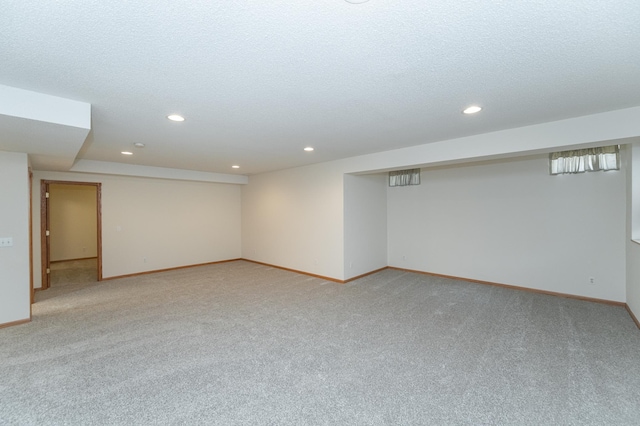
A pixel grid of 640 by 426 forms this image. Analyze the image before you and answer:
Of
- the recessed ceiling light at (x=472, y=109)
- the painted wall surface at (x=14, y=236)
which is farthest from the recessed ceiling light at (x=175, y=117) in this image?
the recessed ceiling light at (x=472, y=109)

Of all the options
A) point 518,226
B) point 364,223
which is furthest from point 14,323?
point 518,226

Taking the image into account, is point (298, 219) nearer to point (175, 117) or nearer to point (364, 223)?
point (364, 223)

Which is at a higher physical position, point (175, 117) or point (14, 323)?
point (175, 117)

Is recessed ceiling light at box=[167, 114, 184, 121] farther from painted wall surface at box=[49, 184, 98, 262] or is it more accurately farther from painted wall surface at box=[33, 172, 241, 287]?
painted wall surface at box=[49, 184, 98, 262]

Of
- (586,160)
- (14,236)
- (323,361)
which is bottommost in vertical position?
(323,361)

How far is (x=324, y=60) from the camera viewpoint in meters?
1.79

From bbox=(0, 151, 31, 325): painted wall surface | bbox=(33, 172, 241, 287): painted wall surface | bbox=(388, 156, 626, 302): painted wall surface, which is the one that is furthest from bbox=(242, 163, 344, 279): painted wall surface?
bbox=(0, 151, 31, 325): painted wall surface

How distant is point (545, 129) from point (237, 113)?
3.39 metres

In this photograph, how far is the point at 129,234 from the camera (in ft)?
19.9

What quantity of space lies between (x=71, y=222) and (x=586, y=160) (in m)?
11.9

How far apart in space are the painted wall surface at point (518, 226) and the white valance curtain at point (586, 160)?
0.12 meters

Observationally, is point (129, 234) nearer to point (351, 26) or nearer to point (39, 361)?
point (39, 361)

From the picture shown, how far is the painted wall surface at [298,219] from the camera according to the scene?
17.8 feet

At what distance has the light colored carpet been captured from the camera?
6.38 ft
